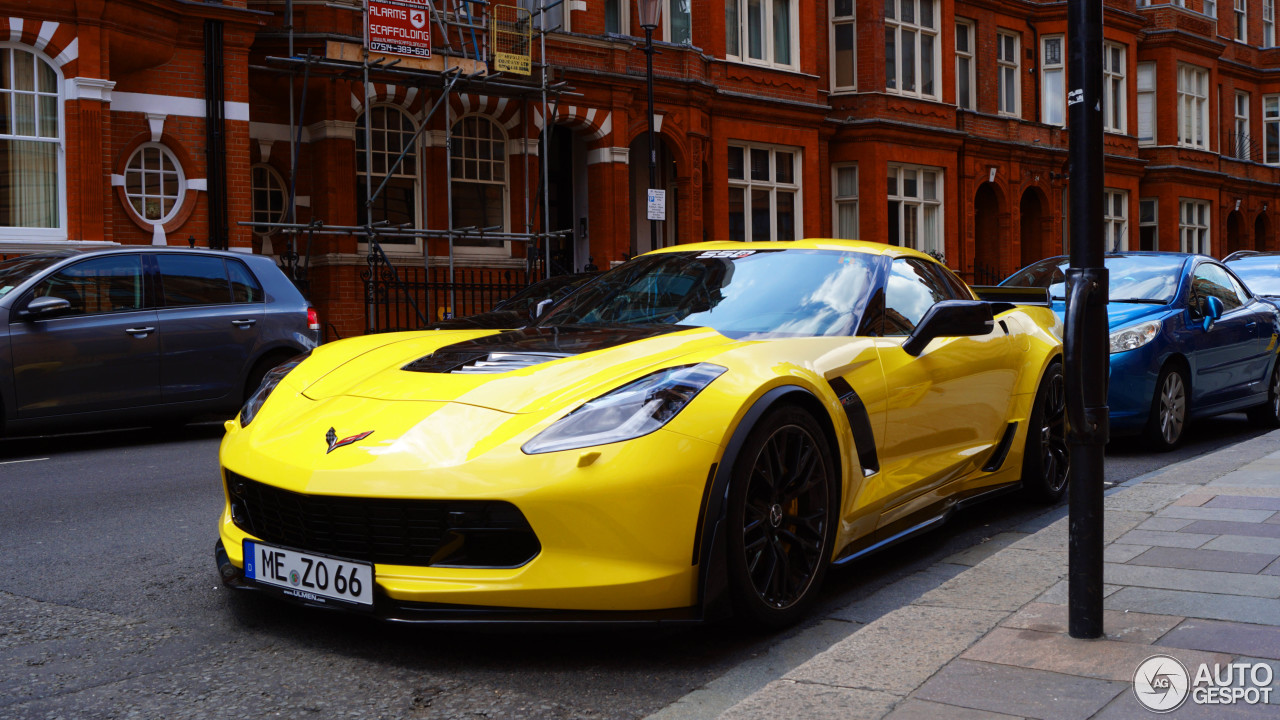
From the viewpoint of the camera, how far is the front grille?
3.43m

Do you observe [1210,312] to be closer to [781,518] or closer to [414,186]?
[781,518]

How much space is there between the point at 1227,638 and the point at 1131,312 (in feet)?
19.5

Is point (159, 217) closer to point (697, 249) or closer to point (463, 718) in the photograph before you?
point (697, 249)

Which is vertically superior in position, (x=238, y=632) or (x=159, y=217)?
(x=159, y=217)

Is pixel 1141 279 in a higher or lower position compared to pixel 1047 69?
lower

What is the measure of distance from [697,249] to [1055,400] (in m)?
2.35

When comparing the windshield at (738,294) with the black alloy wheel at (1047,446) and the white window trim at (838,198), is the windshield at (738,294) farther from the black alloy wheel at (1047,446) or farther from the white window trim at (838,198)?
the white window trim at (838,198)

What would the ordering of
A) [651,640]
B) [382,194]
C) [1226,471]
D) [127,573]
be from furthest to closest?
[382,194], [1226,471], [127,573], [651,640]

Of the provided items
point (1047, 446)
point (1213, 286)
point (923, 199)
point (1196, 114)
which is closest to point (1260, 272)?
point (1213, 286)

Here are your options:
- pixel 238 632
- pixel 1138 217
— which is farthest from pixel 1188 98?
pixel 238 632

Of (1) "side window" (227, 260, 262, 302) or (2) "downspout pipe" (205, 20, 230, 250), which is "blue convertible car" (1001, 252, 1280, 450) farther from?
(2) "downspout pipe" (205, 20, 230, 250)

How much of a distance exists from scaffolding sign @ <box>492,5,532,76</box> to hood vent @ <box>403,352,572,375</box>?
15182 millimetres

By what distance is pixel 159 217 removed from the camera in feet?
54.9

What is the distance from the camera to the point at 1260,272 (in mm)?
14039
